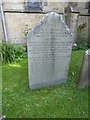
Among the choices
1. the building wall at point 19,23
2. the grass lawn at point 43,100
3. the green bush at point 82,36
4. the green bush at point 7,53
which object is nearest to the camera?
the grass lawn at point 43,100

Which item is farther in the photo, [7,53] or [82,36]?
[82,36]

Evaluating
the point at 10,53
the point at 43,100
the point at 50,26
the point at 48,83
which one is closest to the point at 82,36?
the point at 10,53

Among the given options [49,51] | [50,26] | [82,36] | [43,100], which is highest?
[50,26]

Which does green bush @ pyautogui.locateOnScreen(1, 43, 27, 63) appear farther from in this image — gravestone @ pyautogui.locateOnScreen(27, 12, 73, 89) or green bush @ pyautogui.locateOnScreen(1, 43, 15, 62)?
gravestone @ pyautogui.locateOnScreen(27, 12, 73, 89)

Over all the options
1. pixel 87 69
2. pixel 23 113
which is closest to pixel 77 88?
pixel 87 69

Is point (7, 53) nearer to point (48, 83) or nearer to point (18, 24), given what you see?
point (18, 24)

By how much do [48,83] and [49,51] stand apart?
75 centimetres

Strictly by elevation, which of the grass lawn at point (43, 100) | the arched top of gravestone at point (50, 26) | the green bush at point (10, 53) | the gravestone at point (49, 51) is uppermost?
the arched top of gravestone at point (50, 26)

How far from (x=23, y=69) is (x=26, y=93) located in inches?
52.1

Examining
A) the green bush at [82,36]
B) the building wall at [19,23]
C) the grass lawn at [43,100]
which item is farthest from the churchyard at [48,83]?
the green bush at [82,36]

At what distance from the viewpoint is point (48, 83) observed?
570 cm

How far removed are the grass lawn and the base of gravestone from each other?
13 cm

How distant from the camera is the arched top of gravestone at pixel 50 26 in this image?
202 inches

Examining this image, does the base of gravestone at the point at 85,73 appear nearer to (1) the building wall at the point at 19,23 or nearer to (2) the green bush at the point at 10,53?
(2) the green bush at the point at 10,53
